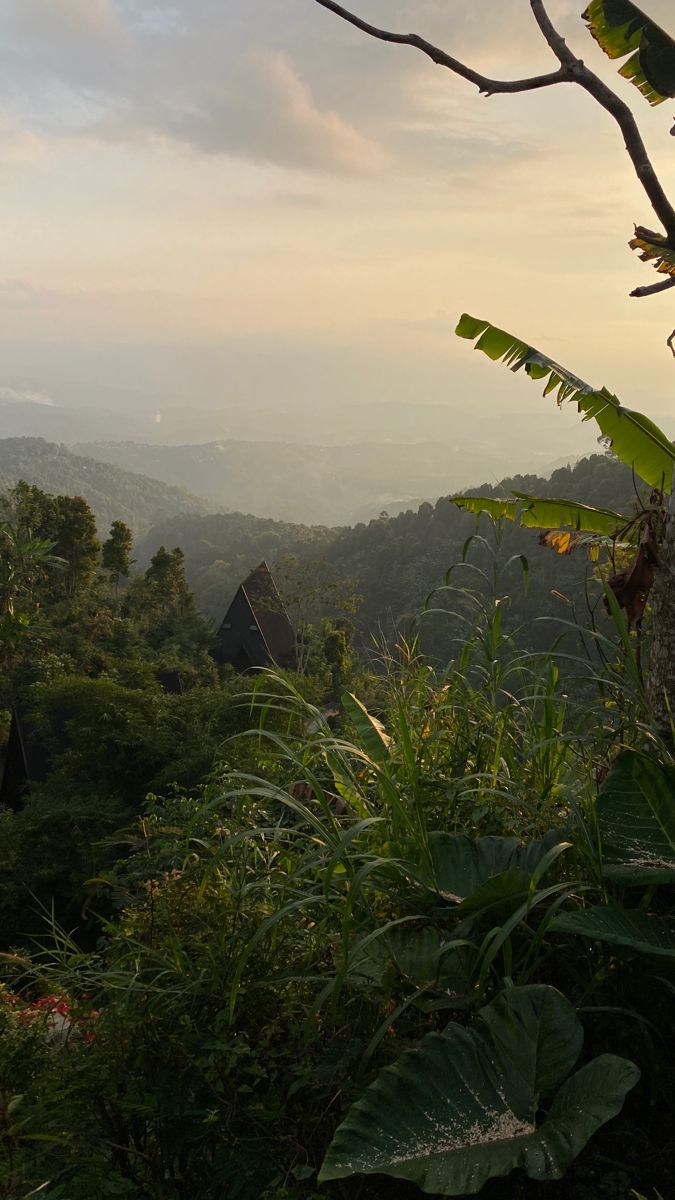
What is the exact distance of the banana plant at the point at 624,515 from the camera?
2566 mm

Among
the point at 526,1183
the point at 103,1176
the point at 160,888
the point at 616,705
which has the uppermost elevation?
the point at 616,705

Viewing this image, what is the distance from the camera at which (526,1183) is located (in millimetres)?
1573

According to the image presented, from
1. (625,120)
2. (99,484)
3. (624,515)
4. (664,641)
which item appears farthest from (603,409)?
(99,484)

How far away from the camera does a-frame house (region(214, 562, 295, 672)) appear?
20859 millimetres

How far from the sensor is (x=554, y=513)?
14.4 ft

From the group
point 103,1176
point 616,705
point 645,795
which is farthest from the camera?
point 616,705

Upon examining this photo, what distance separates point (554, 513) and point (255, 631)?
55.4 ft

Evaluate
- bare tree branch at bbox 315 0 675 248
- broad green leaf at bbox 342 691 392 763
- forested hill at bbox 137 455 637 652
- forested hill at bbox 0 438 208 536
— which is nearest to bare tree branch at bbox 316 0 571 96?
bare tree branch at bbox 315 0 675 248

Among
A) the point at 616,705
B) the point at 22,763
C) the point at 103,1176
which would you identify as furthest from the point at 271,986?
the point at 22,763

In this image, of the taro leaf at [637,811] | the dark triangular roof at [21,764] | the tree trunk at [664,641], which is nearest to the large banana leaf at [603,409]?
the tree trunk at [664,641]

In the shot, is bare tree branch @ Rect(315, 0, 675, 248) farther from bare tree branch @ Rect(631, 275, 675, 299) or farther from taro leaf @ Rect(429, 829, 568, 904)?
taro leaf @ Rect(429, 829, 568, 904)

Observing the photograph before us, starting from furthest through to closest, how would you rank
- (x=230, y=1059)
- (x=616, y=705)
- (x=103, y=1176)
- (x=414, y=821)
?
(x=616, y=705), (x=414, y=821), (x=230, y=1059), (x=103, y=1176)

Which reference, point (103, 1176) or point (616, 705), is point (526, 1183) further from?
point (616, 705)

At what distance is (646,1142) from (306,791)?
1.53 meters
